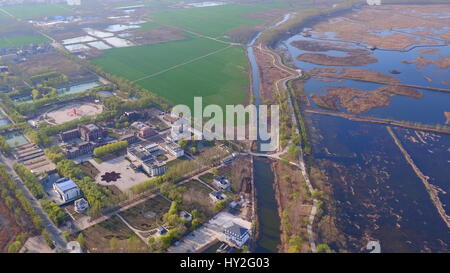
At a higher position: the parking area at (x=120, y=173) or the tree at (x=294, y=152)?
the tree at (x=294, y=152)

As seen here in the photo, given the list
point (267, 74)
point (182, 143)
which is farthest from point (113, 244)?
point (267, 74)

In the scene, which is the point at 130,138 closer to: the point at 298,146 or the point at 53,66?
the point at 298,146

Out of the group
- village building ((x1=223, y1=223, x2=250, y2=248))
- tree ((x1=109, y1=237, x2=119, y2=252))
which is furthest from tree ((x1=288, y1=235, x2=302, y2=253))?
tree ((x1=109, y1=237, x2=119, y2=252))

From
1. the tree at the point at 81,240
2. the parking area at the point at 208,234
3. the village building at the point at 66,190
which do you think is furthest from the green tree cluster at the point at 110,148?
the parking area at the point at 208,234

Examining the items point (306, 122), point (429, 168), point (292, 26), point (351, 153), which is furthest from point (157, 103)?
point (292, 26)

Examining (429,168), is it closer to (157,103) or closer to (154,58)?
(157,103)

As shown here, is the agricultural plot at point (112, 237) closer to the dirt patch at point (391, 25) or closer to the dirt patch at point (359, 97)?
the dirt patch at point (359, 97)
